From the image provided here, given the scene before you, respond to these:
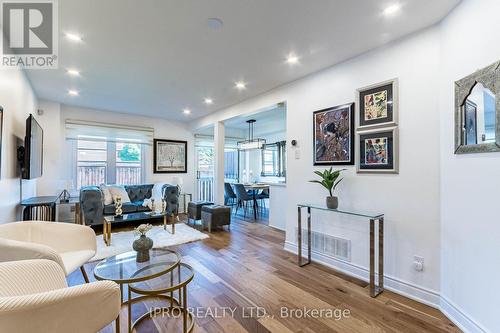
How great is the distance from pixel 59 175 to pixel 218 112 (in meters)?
3.56

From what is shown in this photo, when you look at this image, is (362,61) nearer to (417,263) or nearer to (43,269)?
(417,263)

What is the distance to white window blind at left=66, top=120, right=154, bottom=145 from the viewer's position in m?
5.01

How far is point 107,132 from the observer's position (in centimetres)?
543

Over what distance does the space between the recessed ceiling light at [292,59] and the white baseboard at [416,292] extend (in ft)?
8.17

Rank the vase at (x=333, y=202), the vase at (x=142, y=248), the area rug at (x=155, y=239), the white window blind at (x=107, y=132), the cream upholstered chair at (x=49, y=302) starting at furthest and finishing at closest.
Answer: the white window blind at (x=107, y=132), the area rug at (x=155, y=239), the vase at (x=333, y=202), the vase at (x=142, y=248), the cream upholstered chair at (x=49, y=302)

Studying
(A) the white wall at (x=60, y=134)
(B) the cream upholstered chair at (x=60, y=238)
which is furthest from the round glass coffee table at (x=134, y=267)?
(A) the white wall at (x=60, y=134)

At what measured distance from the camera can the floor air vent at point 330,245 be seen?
279cm

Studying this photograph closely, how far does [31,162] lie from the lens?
292 cm

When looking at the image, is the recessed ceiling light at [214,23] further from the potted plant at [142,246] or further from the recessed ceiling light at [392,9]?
the potted plant at [142,246]

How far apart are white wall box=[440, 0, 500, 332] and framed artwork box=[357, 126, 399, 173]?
390 mm

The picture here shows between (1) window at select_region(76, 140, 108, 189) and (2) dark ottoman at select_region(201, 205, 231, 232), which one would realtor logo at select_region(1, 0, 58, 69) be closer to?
(1) window at select_region(76, 140, 108, 189)

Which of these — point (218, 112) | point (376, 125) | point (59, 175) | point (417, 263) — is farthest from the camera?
point (218, 112)

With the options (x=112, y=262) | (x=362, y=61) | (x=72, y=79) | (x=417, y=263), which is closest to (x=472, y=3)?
(x=362, y=61)

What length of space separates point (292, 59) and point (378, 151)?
1476 millimetres
